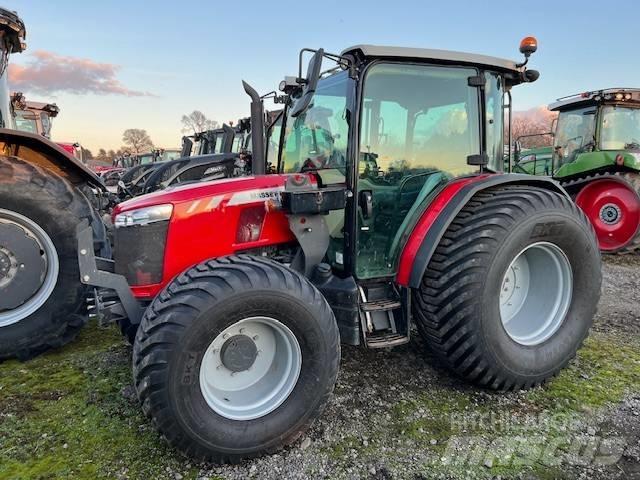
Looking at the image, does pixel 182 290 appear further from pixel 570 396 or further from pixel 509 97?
pixel 509 97

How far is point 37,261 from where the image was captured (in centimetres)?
336

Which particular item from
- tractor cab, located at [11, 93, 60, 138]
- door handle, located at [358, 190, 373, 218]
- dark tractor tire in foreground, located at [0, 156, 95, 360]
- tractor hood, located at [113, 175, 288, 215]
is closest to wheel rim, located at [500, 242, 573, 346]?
door handle, located at [358, 190, 373, 218]

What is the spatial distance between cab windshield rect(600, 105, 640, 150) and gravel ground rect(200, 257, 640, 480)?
6260 mm

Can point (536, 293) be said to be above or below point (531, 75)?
below

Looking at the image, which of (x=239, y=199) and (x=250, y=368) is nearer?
(x=250, y=368)

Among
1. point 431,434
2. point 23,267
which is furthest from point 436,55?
point 23,267

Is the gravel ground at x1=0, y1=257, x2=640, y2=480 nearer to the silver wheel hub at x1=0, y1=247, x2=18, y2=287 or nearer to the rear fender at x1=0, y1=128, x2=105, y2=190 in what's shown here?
the silver wheel hub at x1=0, y1=247, x2=18, y2=287

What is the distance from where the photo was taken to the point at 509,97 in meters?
3.39

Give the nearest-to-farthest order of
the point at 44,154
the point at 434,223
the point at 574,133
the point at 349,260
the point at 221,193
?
1. the point at 221,193
2. the point at 434,223
3. the point at 349,260
4. the point at 44,154
5. the point at 574,133

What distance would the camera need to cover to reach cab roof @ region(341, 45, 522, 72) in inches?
107

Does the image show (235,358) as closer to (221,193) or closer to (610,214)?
(221,193)

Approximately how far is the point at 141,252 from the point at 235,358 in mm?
780

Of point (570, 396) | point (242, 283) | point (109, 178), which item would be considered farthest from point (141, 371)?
point (109, 178)

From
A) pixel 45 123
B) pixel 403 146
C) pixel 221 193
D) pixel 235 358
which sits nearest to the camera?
pixel 235 358
